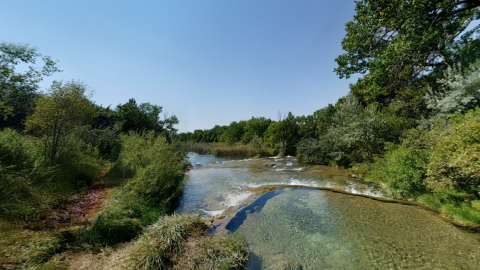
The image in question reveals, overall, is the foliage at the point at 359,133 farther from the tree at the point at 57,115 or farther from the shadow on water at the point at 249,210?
the tree at the point at 57,115

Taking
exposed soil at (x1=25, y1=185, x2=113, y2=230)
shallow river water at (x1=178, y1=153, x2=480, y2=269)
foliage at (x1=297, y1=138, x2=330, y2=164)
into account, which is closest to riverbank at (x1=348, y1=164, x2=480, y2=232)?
shallow river water at (x1=178, y1=153, x2=480, y2=269)

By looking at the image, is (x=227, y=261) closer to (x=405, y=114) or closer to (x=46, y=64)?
(x=46, y=64)

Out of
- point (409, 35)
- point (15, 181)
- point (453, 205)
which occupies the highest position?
point (409, 35)

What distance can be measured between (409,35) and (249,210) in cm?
1076

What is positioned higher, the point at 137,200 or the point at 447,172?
the point at 447,172

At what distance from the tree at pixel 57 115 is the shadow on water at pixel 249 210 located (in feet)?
23.9

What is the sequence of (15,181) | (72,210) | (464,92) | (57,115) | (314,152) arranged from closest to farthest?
(15,181), (72,210), (57,115), (464,92), (314,152)

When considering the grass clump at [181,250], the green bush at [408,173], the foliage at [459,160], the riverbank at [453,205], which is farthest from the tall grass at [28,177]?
the green bush at [408,173]

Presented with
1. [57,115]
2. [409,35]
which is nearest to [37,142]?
[57,115]

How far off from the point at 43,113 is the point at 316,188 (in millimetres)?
12637

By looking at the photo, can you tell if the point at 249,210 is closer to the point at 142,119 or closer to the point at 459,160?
the point at 459,160

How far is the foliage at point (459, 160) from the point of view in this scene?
13.9 feet

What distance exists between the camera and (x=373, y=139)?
11.8m

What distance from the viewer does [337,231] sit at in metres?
5.10
